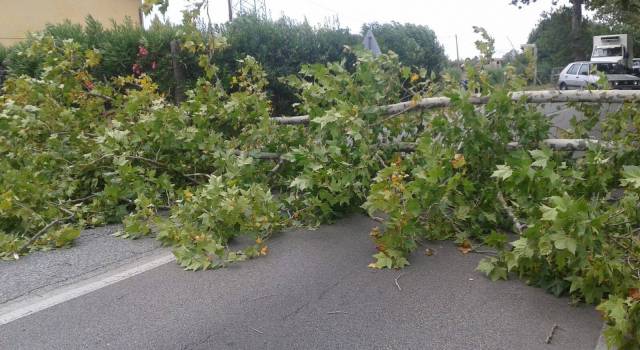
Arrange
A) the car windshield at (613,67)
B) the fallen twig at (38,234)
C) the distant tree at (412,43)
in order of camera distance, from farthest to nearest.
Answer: the car windshield at (613,67)
the distant tree at (412,43)
the fallen twig at (38,234)

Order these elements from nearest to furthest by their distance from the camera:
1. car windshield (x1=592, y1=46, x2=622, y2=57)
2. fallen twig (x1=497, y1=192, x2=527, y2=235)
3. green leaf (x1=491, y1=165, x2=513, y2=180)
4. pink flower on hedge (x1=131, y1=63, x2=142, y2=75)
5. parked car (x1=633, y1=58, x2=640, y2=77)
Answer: green leaf (x1=491, y1=165, x2=513, y2=180)
fallen twig (x1=497, y1=192, x2=527, y2=235)
pink flower on hedge (x1=131, y1=63, x2=142, y2=75)
parked car (x1=633, y1=58, x2=640, y2=77)
car windshield (x1=592, y1=46, x2=622, y2=57)

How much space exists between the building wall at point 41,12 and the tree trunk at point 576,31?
31.0 m

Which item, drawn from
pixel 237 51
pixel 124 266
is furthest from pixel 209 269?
pixel 237 51

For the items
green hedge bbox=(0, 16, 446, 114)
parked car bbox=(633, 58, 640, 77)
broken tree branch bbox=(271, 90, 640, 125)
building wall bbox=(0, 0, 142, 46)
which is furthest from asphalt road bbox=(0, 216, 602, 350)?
parked car bbox=(633, 58, 640, 77)

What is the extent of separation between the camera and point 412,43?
21.8 metres

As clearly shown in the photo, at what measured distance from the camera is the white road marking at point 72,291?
12.2 feet

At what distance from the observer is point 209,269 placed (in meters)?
A: 4.52

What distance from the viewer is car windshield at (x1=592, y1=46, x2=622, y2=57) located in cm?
2941

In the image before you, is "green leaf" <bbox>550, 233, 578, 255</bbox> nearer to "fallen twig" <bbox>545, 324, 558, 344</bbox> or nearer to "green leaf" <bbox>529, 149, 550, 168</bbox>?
"fallen twig" <bbox>545, 324, 558, 344</bbox>

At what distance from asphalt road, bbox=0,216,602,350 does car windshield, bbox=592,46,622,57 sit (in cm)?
2987

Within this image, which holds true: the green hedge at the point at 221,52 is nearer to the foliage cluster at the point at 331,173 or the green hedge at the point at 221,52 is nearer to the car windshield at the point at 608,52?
the foliage cluster at the point at 331,173

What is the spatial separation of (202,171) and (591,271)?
15.2 ft

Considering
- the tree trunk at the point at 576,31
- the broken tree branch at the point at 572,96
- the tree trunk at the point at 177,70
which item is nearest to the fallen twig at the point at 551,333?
the broken tree branch at the point at 572,96

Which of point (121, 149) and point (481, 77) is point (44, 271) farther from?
point (481, 77)
